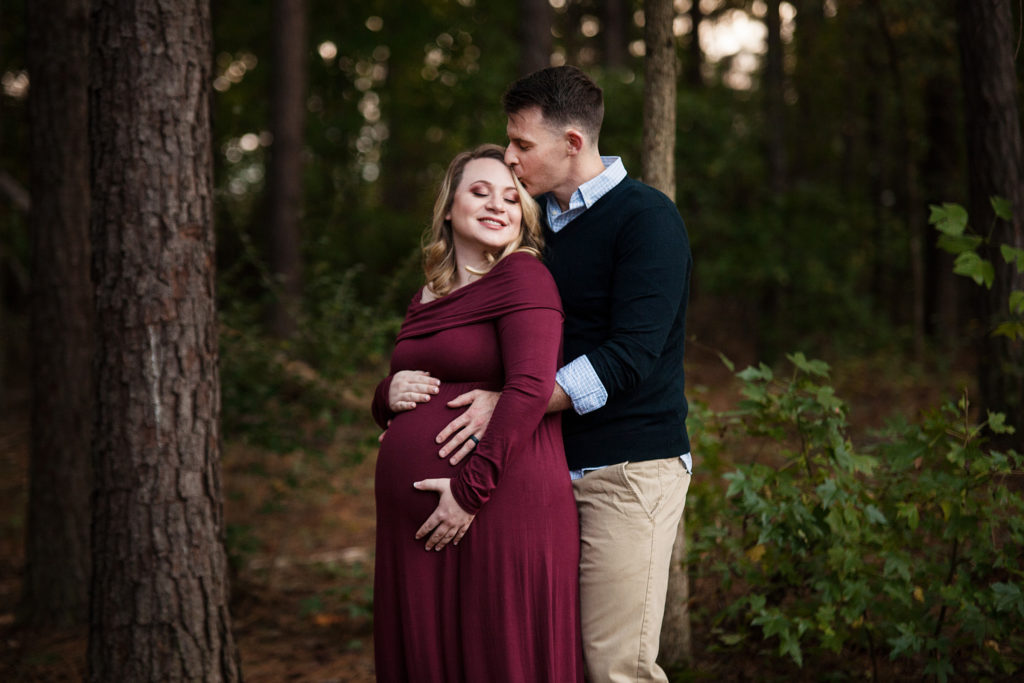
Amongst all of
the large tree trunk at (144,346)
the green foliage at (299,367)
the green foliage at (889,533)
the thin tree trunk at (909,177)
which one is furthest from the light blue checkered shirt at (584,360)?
the thin tree trunk at (909,177)

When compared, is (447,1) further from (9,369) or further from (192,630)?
(192,630)

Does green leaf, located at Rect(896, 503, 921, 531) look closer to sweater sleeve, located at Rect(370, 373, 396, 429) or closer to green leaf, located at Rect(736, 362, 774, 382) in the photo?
green leaf, located at Rect(736, 362, 774, 382)

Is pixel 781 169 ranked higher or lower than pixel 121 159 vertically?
higher

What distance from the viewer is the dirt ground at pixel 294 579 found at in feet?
14.0

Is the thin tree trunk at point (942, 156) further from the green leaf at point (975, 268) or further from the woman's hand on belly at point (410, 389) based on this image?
the woman's hand on belly at point (410, 389)

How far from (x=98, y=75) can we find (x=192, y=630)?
219 centimetres

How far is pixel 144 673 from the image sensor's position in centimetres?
317

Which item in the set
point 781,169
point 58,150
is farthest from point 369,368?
point 781,169

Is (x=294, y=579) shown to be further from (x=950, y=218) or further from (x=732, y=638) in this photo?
(x=950, y=218)

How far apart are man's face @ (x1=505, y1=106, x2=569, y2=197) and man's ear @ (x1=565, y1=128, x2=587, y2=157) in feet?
0.04

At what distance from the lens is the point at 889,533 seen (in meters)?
3.27

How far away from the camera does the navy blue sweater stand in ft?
7.97

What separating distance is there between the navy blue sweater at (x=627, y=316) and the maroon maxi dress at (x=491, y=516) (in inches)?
5.5

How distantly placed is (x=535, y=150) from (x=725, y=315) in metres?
12.3
